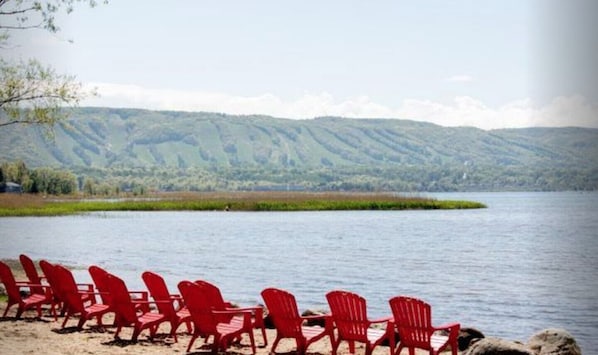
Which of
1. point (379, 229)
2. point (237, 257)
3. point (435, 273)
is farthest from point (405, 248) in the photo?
point (379, 229)

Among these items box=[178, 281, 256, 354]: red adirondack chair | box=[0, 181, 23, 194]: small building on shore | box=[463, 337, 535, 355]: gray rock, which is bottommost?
box=[463, 337, 535, 355]: gray rock

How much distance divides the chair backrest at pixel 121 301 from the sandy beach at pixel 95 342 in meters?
0.32

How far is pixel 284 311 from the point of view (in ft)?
35.6

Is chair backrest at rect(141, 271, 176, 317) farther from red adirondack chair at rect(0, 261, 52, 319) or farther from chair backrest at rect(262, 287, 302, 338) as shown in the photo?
red adirondack chair at rect(0, 261, 52, 319)

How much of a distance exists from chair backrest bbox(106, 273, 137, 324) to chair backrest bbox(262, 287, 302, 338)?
6.98 ft

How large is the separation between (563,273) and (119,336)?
908 inches

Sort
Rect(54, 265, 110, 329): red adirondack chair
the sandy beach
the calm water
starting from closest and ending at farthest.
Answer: the sandy beach, Rect(54, 265, 110, 329): red adirondack chair, the calm water

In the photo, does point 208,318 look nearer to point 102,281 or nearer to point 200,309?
point 200,309

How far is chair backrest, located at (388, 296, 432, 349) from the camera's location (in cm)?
985

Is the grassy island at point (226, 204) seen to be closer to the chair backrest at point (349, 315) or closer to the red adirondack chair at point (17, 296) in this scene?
the red adirondack chair at point (17, 296)

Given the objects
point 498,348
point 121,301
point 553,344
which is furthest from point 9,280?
point 553,344

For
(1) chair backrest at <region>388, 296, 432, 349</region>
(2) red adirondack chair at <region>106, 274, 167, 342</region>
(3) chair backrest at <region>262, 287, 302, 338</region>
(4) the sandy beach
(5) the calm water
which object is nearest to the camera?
(1) chair backrest at <region>388, 296, 432, 349</region>

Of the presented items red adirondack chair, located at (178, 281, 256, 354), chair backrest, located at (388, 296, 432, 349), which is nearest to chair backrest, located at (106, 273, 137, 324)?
red adirondack chair, located at (178, 281, 256, 354)

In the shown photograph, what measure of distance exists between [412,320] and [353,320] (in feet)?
2.63
